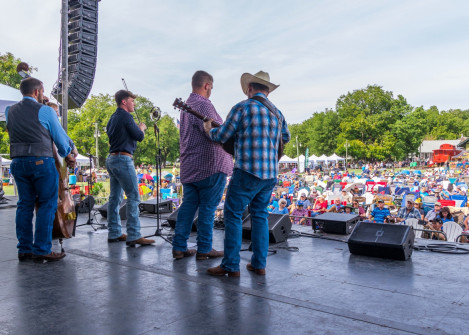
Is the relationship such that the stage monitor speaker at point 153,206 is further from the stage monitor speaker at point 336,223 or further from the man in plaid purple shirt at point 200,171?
the man in plaid purple shirt at point 200,171

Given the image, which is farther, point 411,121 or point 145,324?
point 411,121

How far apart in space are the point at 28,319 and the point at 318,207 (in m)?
10.8

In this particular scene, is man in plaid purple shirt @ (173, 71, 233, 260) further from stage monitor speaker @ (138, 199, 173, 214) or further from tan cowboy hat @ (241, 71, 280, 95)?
stage monitor speaker @ (138, 199, 173, 214)

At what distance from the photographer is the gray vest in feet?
10.3

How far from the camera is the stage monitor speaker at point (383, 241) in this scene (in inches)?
134

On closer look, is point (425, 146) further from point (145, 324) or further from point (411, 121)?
point (145, 324)

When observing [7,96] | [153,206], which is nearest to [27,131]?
[153,206]

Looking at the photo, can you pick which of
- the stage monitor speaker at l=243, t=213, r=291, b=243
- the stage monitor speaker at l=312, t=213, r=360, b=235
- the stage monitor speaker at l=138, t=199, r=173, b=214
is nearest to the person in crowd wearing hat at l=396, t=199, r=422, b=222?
the stage monitor speaker at l=312, t=213, r=360, b=235

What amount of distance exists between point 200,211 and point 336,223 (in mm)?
1976

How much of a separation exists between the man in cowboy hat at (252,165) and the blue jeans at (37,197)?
142 centimetres

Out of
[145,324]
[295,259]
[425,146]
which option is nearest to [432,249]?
[295,259]

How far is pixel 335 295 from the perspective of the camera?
8.12ft

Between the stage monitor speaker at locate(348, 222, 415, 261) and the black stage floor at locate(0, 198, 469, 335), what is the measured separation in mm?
106

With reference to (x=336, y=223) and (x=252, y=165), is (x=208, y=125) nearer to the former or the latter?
(x=252, y=165)
